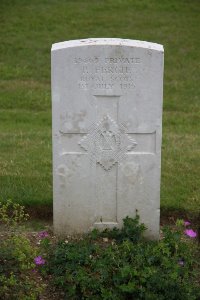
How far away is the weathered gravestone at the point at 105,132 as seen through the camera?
456 cm

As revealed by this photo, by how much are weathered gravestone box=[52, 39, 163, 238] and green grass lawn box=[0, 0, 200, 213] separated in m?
0.78

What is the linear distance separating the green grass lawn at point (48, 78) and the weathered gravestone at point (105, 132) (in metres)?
0.78

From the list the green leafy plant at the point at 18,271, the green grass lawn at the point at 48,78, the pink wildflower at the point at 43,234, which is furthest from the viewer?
the green grass lawn at the point at 48,78

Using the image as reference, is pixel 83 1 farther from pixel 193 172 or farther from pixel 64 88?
pixel 64 88

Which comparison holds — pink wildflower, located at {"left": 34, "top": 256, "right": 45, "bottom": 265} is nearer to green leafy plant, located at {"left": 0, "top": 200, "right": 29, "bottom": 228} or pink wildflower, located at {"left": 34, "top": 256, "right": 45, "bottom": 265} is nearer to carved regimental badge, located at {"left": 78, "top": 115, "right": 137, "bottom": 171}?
green leafy plant, located at {"left": 0, "top": 200, "right": 29, "bottom": 228}

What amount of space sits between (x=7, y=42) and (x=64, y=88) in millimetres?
9635

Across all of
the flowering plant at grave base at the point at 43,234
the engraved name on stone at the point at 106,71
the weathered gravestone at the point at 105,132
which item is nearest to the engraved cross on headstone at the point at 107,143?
the weathered gravestone at the point at 105,132

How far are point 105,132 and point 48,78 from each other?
7.09 meters

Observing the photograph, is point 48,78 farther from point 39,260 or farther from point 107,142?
point 39,260

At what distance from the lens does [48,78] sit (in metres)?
11.6

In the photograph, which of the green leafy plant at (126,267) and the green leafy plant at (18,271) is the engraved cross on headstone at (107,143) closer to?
the green leafy plant at (126,267)

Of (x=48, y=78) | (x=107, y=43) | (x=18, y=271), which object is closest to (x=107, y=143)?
(x=107, y=43)

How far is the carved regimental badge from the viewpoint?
4.67 m

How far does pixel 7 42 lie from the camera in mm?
13836
